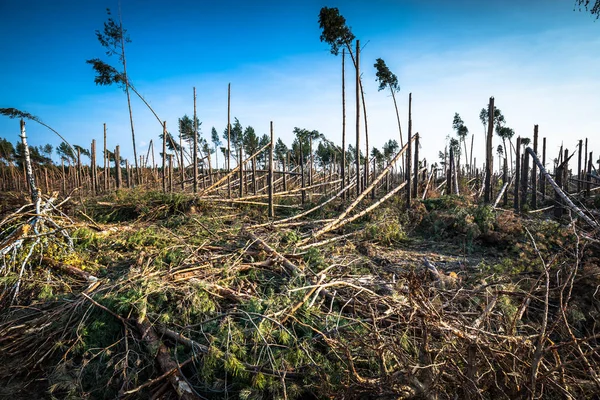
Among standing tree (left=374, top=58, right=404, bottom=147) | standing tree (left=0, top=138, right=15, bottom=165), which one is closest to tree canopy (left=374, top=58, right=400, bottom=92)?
standing tree (left=374, top=58, right=404, bottom=147)

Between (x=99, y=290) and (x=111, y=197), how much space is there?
4873mm

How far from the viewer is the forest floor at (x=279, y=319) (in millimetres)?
1759

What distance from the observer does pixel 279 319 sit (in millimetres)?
2775

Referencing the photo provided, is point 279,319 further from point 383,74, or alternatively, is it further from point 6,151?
point 6,151

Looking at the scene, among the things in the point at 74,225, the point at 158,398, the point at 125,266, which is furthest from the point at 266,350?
the point at 74,225

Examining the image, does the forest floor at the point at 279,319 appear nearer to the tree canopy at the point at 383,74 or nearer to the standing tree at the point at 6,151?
the tree canopy at the point at 383,74

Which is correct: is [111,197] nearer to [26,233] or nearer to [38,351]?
[26,233]

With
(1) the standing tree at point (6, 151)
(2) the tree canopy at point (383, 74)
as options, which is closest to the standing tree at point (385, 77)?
(2) the tree canopy at point (383, 74)

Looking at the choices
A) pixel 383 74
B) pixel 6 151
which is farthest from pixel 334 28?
pixel 6 151

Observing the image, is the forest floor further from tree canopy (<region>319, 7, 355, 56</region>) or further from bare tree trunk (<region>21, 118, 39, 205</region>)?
tree canopy (<region>319, 7, 355, 56</region>)

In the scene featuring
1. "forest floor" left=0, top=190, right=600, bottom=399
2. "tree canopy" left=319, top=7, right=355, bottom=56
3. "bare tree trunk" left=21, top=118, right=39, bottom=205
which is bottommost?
"forest floor" left=0, top=190, right=600, bottom=399

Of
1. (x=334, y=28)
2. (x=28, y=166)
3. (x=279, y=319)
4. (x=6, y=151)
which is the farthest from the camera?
(x=6, y=151)

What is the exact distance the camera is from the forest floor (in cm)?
176

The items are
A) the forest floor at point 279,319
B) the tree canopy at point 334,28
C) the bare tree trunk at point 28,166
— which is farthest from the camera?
the tree canopy at point 334,28
